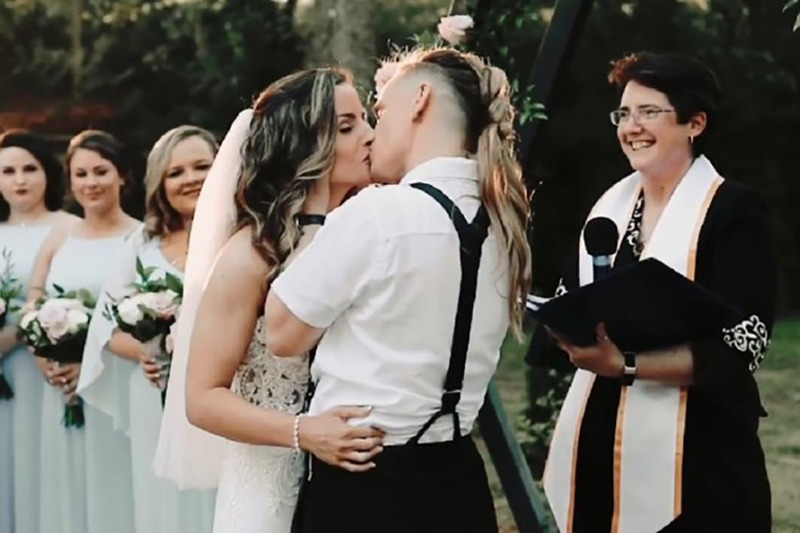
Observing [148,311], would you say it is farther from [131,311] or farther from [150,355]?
[150,355]

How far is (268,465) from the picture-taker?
3381 millimetres

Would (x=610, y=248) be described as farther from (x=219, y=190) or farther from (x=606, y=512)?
(x=219, y=190)

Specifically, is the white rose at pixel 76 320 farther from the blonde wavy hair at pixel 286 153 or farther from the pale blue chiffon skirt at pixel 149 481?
the blonde wavy hair at pixel 286 153

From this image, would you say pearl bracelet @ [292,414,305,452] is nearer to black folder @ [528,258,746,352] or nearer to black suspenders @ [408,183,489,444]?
black suspenders @ [408,183,489,444]


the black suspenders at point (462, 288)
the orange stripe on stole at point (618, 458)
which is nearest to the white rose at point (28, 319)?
the orange stripe on stole at point (618, 458)

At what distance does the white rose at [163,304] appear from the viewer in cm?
477

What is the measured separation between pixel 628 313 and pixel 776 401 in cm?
721

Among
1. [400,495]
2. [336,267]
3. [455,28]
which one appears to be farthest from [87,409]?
[336,267]

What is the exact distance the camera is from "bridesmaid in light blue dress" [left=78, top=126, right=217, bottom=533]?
506cm

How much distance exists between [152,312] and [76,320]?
0.69 m

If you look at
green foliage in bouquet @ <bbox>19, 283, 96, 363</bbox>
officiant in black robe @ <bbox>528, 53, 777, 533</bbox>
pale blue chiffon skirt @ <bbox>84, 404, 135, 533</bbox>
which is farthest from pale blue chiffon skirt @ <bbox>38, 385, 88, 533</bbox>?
officiant in black robe @ <bbox>528, 53, 777, 533</bbox>

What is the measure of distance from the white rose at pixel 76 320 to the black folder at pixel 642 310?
2.47 metres

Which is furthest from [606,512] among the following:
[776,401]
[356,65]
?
[776,401]

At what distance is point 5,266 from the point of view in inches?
235
